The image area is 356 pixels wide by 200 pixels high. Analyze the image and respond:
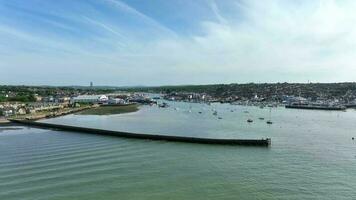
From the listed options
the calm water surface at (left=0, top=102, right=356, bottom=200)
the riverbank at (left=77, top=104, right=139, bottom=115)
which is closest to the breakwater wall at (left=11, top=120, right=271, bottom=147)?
the calm water surface at (left=0, top=102, right=356, bottom=200)

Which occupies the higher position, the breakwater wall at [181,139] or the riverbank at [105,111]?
the breakwater wall at [181,139]

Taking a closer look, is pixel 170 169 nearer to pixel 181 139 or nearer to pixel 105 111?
pixel 181 139

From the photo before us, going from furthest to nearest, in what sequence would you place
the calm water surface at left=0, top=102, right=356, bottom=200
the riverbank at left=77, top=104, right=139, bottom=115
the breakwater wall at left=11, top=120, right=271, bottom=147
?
the riverbank at left=77, top=104, right=139, bottom=115 → the breakwater wall at left=11, top=120, right=271, bottom=147 → the calm water surface at left=0, top=102, right=356, bottom=200

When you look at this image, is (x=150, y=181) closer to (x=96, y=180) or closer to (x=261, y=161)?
(x=96, y=180)

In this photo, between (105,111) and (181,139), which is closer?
(181,139)

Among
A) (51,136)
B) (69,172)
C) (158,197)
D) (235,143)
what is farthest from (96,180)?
(51,136)

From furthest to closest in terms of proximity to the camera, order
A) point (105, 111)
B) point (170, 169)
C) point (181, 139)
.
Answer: point (105, 111) → point (181, 139) → point (170, 169)

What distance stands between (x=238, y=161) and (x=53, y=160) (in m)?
11.4

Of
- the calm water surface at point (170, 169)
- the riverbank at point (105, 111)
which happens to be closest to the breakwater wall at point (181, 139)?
the calm water surface at point (170, 169)

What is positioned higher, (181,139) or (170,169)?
(181,139)

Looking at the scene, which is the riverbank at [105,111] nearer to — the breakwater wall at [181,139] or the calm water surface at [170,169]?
Answer: the breakwater wall at [181,139]

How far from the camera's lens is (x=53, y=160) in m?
25.1

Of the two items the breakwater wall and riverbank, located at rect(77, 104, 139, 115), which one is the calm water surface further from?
riverbank, located at rect(77, 104, 139, 115)

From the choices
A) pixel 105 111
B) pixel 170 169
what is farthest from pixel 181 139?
pixel 105 111
